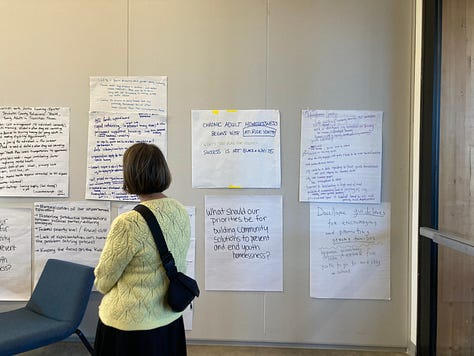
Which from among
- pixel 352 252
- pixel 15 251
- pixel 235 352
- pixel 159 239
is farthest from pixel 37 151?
pixel 352 252

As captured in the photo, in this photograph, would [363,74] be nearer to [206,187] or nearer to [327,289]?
[206,187]

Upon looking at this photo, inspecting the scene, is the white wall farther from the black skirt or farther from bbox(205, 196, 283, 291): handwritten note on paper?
the black skirt

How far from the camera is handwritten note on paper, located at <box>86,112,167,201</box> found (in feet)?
7.90

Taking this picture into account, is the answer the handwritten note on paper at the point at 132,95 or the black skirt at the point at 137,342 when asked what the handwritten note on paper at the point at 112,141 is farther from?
the black skirt at the point at 137,342

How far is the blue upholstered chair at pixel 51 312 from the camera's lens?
194cm

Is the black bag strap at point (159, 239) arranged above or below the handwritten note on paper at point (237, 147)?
below

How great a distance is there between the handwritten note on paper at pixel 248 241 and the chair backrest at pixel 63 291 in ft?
2.92

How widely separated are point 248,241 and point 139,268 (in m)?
1.20

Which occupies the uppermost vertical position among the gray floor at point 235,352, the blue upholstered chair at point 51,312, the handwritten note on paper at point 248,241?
the handwritten note on paper at point 248,241

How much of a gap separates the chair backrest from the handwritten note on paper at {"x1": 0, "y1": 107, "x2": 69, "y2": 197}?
1.77ft

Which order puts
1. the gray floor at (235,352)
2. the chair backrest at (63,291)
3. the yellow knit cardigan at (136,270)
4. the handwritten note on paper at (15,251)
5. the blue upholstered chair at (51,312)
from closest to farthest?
the yellow knit cardigan at (136,270)
the blue upholstered chair at (51,312)
the chair backrest at (63,291)
the gray floor at (235,352)
the handwritten note on paper at (15,251)

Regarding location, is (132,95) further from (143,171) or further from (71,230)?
(143,171)

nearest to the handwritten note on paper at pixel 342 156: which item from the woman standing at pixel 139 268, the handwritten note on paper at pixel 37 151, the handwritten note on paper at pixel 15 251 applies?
the woman standing at pixel 139 268

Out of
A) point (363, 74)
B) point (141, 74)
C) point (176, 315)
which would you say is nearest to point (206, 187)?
point (141, 74)
